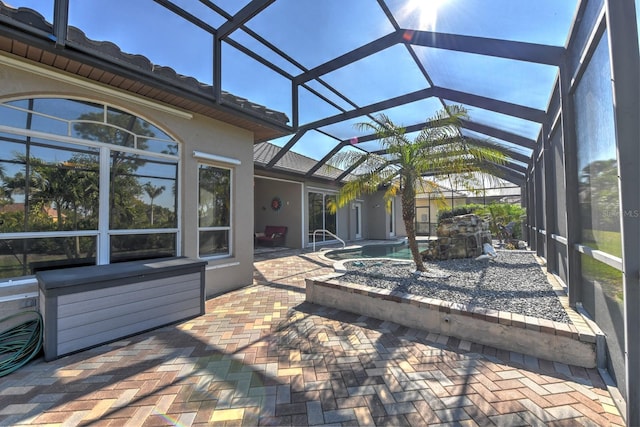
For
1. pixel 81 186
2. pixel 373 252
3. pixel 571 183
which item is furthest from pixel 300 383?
pixel 373 252

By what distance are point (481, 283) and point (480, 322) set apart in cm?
209

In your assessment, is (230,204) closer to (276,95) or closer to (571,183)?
(276,95)

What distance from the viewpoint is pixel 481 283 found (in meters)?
4.99

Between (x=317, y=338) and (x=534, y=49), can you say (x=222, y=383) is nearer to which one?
(x=317, y=338)

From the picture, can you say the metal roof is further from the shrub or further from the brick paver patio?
the shrub

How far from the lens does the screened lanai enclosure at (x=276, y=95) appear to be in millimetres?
2400

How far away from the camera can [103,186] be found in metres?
4.11

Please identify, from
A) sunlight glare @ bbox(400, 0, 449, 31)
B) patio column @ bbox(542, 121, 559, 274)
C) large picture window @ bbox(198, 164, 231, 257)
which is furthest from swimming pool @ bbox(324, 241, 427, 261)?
sunlight glare @ bbox(400, 0, 449, 31)

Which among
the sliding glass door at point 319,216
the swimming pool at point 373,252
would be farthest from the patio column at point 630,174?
the sliding glass door at point 319,216

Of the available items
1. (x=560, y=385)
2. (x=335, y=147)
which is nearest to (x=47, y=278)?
(x=560, y=385)

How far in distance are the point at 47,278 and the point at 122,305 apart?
30.9 inches

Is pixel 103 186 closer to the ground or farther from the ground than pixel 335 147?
closer to the ground

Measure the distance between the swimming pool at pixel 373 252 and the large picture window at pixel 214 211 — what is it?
4676 mm

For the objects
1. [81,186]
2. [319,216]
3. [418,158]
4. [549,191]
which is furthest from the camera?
[319,216]
